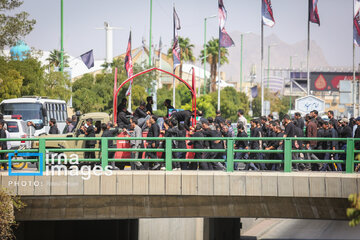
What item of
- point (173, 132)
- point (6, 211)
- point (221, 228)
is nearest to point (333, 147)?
point (173, 132)

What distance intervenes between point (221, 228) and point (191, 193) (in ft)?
84.3

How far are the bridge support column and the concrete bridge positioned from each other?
69.8ft

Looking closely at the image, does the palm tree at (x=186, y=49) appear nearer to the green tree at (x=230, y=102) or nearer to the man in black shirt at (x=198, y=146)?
the green tree at (x=230, y=102)

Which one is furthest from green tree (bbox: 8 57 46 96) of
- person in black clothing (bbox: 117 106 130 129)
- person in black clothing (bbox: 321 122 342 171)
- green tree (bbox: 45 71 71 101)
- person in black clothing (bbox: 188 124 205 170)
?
person in black clothing (bbox: 188 124 205 170)

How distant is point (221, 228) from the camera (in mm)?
40625

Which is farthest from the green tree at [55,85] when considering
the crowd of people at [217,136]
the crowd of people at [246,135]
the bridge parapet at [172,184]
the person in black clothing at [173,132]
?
the bridge parapet at [172,184]

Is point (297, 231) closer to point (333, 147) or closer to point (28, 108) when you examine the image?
point (28, 108)

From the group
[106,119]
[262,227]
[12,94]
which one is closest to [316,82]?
[262,227]

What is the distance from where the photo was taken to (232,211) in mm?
15797

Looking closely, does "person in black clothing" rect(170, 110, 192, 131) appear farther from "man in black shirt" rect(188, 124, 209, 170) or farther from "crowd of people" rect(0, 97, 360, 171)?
"man in black shirt" rect(188, 124, 209, 170)

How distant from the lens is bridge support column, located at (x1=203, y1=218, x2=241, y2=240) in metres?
37.1

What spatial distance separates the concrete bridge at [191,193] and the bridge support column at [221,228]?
2127 centimetres

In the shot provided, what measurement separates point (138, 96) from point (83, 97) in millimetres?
4861

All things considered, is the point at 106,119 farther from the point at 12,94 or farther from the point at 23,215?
the point at 12,94
